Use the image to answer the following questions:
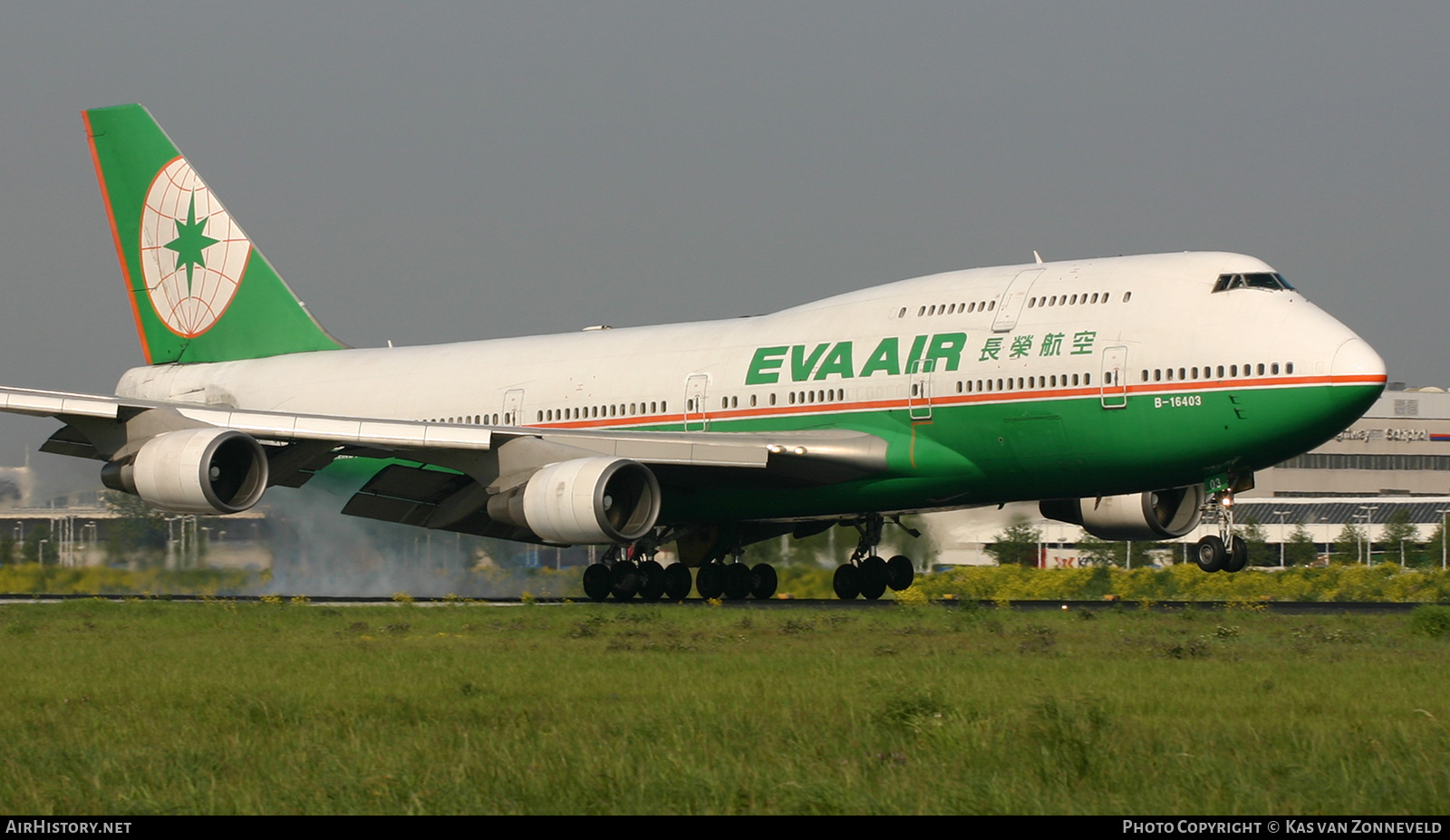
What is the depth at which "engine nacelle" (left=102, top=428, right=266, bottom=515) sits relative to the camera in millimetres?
23891

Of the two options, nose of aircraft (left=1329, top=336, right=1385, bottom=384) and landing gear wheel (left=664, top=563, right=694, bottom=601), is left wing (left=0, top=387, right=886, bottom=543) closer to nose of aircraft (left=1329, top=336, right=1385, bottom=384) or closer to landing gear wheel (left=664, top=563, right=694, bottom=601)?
landing gear wheel (left=664, top=563, right=694, bottom=601)

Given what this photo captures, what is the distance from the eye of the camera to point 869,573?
28906 mm

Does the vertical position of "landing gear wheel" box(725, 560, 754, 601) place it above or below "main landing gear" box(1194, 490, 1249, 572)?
below

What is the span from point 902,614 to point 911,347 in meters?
5.02

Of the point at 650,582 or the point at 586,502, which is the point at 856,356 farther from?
the point at 650,582

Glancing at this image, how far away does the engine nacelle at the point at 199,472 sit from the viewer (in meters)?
23.9

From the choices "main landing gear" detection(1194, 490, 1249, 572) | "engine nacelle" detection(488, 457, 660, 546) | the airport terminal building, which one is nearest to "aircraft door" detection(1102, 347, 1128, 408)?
"main landing gear" detection(1194, 490, 1249, 572)

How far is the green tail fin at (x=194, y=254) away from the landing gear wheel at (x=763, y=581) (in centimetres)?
1136

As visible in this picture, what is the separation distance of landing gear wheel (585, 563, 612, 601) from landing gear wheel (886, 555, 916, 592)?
16.5 ft

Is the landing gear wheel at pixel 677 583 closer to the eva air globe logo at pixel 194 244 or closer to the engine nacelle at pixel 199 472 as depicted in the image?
the engine nacelle at pixel 199 472

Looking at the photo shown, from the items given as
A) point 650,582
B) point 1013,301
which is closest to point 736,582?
point 650,582

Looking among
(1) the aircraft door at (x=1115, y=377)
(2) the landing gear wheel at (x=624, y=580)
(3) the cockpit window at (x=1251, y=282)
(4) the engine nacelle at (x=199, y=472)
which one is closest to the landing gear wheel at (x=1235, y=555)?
(1) the aircraft door at (x=1115, y=377)

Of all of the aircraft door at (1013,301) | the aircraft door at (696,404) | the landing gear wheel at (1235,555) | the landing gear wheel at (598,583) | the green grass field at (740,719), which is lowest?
the green grass field at (740,719)
